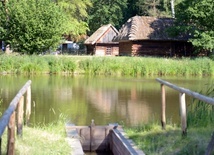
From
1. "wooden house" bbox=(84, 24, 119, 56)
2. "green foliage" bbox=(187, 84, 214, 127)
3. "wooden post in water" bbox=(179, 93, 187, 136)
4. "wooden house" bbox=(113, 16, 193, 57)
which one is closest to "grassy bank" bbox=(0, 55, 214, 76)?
"wooden house" bbox=(113, 16, 193, 57)

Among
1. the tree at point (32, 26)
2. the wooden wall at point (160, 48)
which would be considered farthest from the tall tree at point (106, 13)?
the tree at point (32, 26)

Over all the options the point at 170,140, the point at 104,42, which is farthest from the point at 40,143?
the point at 104,42

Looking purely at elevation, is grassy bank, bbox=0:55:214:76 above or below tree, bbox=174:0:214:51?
below

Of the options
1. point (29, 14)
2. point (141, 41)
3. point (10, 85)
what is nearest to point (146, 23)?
point (141, 41)

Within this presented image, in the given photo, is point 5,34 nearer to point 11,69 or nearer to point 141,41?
point 11,69

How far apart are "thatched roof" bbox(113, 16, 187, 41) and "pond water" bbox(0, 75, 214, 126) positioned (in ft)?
53.3

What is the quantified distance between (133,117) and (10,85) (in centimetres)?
987

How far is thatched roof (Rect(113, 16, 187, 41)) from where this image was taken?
129 ft

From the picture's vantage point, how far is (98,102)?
15.6 meters

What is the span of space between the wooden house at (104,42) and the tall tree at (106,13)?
9595mm

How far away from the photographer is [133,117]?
40.4ft

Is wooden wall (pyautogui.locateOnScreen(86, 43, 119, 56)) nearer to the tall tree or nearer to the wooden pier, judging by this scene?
the tall tree

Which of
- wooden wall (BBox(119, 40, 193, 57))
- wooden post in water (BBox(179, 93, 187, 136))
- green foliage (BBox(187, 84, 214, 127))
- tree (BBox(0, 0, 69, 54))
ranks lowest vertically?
green foliage (BBox(187, 84, 214, 127))

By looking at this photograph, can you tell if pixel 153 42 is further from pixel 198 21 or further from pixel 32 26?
pixel 32 26
